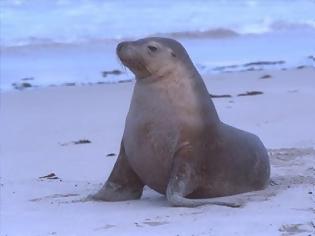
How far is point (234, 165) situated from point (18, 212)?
119 centimetres

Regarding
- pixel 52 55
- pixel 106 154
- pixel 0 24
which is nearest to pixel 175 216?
pixel 106 154

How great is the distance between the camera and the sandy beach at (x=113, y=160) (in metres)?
4.25

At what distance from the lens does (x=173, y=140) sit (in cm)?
488

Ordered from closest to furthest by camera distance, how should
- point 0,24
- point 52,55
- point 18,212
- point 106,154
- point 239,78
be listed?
point 18,212, point 106,154, point 239,78, point 52,55, point 0,24

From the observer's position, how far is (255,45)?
50.6ft

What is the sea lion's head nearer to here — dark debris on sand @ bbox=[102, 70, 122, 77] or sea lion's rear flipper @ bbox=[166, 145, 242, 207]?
sea lion's rear flipper @ bbox=[166, 145, 242, 207]

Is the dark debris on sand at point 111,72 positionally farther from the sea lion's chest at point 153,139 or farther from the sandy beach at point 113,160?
the sea lion's chest at point 153,139

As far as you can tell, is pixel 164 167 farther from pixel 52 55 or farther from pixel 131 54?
pixel 52 55

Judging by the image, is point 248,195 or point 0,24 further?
point 0,24

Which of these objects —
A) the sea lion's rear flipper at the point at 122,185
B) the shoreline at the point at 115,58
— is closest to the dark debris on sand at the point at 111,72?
the shoreline at the point at 115,58

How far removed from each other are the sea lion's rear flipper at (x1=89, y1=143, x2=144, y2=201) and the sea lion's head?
45cm

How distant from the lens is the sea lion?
193 inches

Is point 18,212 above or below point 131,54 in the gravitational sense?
below

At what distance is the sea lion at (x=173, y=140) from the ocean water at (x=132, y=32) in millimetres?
6698
